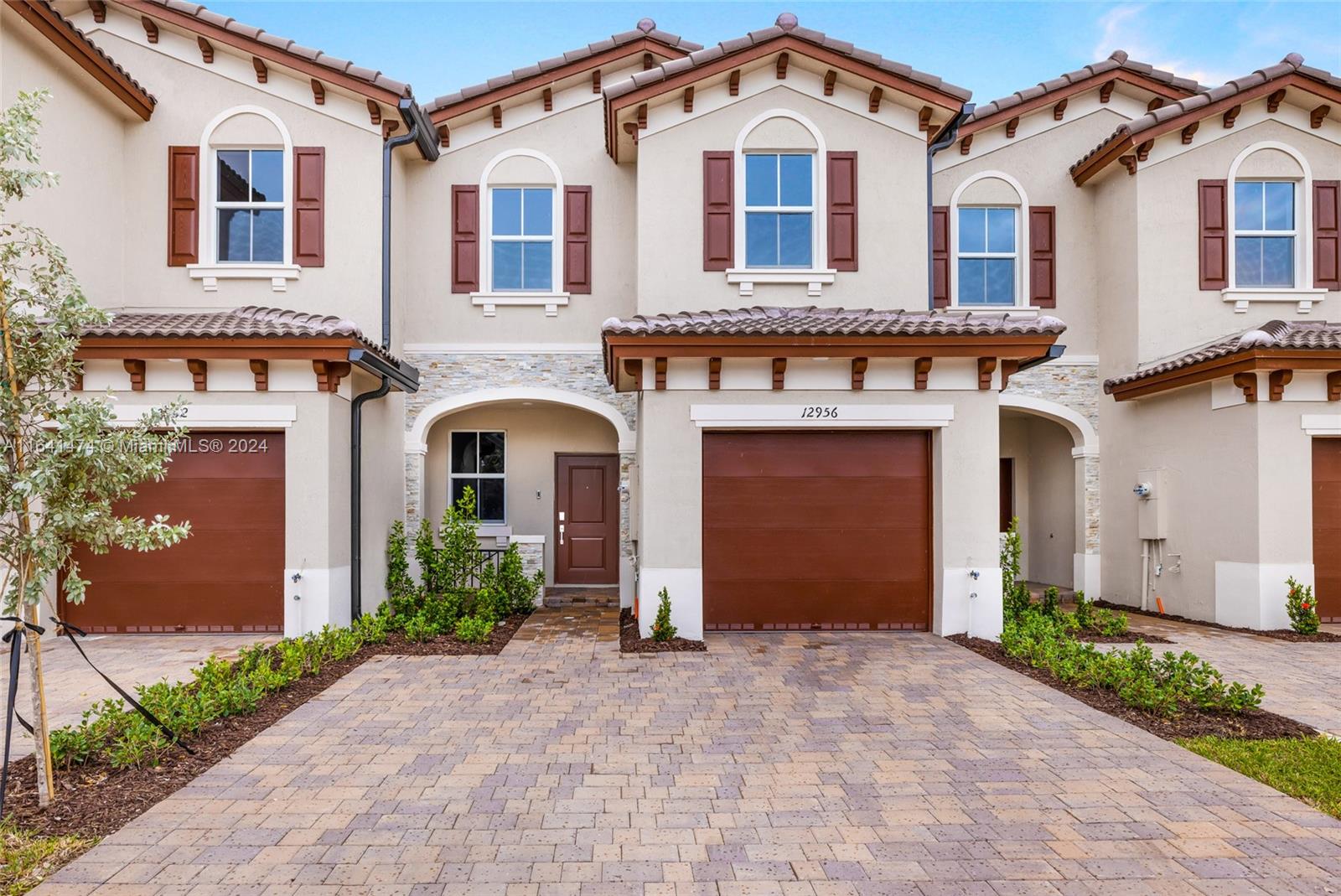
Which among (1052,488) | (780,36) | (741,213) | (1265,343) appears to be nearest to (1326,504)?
(1265,343)

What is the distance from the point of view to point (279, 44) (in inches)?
416

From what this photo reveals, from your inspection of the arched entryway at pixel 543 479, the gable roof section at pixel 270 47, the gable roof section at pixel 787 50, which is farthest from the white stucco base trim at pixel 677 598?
the gable roof section at pixel 270 47

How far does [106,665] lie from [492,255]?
23.7 ft

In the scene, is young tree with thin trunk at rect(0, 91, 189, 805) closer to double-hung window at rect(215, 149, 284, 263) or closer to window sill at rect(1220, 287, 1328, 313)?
double-hung window at rect(215, 149, 284, 263)

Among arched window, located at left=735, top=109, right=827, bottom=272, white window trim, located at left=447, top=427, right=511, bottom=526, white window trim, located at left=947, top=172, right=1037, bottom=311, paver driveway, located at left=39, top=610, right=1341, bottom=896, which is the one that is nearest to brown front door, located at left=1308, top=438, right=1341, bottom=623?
white window trim, located at left=947, top=172, right=1037, bottom=311

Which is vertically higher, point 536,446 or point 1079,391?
point 1079,391

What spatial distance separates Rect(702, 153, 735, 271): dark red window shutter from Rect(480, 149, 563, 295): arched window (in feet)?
7.99

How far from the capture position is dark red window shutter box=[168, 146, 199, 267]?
10789 millimetres

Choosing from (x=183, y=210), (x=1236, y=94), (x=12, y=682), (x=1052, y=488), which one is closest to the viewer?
(x=12, y=682)

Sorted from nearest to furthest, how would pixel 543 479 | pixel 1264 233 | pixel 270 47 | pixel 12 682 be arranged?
pixel 12 682
pixel 270 47
pixel 1264 233
pixel 543 479

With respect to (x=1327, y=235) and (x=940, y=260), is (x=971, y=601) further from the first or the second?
(x=1327, y=235)

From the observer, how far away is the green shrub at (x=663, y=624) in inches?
342

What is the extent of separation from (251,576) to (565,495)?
513cm

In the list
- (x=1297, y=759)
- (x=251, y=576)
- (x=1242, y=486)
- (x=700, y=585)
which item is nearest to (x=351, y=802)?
(x=700, y=585)
